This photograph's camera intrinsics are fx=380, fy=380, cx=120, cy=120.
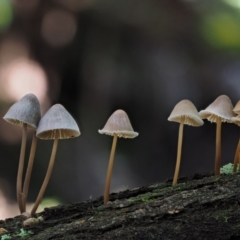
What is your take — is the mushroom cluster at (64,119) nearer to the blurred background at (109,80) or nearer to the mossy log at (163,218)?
the mossy log at (163,218)

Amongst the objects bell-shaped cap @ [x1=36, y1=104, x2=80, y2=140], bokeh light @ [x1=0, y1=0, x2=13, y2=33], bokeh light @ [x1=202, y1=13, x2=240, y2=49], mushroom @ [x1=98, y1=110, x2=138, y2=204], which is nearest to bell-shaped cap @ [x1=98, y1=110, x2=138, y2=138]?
mushroom @ [x1=98, y1=110, x2=138, y2=204]

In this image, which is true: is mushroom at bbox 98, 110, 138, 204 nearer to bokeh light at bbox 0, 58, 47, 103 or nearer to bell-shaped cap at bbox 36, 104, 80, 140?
bell-shaped cap at bbox 36, 104, 80, 140

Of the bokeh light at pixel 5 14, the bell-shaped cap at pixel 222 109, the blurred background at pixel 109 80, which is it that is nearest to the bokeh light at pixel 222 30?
the blurred background at pixel 109 80

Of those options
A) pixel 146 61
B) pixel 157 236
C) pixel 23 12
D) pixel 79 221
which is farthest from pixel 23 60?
pixel 157 236

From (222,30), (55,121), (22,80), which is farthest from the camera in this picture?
(22,80)

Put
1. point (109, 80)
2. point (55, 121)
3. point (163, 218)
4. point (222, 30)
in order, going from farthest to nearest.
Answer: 1. point (109, 80)
2. point (222, 30)
3. point (55, 121)
4. point (163, 218)

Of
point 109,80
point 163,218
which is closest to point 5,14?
point 109,80

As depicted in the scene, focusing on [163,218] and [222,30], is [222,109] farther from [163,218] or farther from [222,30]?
[222,30]
